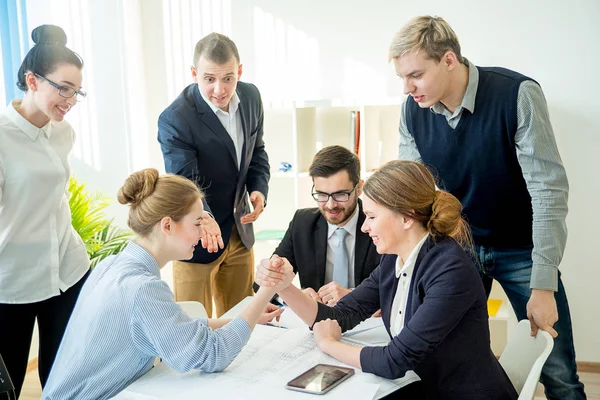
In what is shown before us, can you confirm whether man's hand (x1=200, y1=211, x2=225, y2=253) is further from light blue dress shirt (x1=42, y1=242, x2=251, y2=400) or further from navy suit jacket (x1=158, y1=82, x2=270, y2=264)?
light blue dress shirt (x1=42, y1=242, x2=251, y2=400)

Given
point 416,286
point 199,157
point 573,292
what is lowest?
point 573,292

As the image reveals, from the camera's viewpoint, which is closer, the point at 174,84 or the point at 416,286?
the point at 416,286

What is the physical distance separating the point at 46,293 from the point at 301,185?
2008 mm

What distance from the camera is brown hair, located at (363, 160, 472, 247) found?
1876mm

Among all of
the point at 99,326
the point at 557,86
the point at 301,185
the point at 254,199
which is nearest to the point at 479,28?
the point at 557,86

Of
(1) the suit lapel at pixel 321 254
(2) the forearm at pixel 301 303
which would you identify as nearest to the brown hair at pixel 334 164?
(1) the suit lapel at pixel 321 254

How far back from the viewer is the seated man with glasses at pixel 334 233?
2.60 meters

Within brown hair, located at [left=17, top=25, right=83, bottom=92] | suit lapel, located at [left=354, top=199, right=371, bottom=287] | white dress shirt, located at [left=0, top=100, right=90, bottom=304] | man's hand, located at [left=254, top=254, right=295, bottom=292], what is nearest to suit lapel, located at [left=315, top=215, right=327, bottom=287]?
suit lapel, located at [left=354, top=199, right=371, bottom=287]

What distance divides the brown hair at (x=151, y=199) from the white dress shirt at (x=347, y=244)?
33.9 inches

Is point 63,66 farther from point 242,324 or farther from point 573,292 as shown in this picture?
point 573,292

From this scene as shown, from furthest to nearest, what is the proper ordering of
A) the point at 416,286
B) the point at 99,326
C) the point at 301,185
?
the point at 301,185, the point at 416,286, the point at 99,326

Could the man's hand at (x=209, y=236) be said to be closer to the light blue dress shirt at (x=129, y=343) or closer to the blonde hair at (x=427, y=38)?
the light blue dress shirt at (x=129, y=343)

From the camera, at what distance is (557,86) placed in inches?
148

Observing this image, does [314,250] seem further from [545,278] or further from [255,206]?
[545,278]
